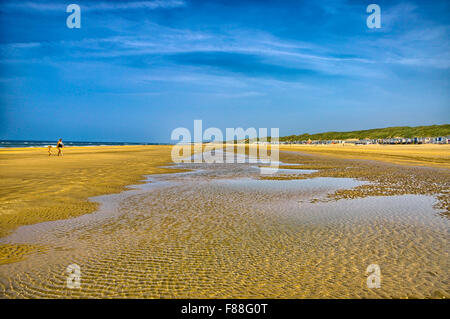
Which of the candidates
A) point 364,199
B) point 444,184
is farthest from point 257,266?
point 444,184

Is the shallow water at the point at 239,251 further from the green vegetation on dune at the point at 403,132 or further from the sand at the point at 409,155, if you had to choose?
the green vegetation on dune at the point at 403,132

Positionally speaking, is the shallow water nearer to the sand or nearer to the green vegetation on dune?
the sand

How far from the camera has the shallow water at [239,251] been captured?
14.1ft

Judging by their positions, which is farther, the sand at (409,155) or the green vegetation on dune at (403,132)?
the green vegetation on dune at (403,132)

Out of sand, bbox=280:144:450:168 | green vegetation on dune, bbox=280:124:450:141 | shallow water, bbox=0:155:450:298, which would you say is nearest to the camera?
shallow water, bbox=0:155:450:298

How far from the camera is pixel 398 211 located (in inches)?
359

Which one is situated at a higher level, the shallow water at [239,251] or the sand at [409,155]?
the sand at [409,155]

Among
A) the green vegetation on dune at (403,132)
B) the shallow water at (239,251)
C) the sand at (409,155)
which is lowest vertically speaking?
the shallow water at (239,251)

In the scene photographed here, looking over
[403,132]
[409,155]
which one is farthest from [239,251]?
[403,132]

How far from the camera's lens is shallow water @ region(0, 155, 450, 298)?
4.30 metres

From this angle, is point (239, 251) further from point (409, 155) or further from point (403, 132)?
point (403, 132)

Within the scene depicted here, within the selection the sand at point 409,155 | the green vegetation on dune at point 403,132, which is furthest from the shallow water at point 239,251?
→ the green vegetation on dune at point 403,132

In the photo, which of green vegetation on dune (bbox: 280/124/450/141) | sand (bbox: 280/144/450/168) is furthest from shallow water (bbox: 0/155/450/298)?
green vegetation on dune (bbox: 280/124/450/141)
